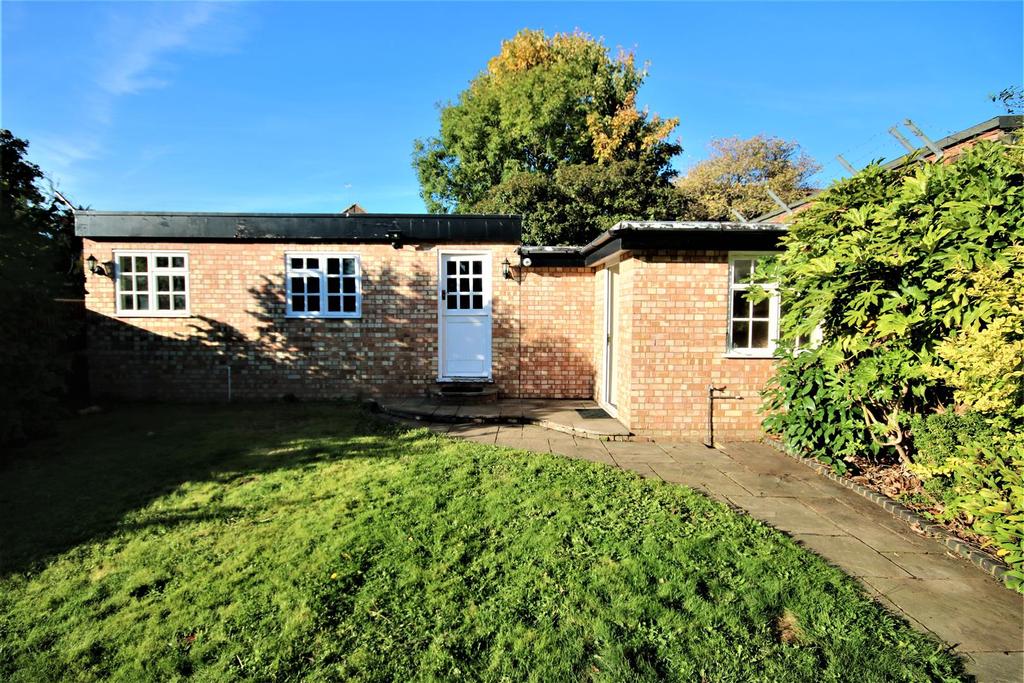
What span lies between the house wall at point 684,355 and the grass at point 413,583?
6.70ft

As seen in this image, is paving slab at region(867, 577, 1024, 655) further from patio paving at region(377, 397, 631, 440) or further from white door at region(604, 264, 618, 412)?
white door at region(604, 264, 618, 412)

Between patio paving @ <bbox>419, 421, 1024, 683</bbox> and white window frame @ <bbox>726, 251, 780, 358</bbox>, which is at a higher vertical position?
white window frame @ <bbox>726, 251, 780, 358</bbox>

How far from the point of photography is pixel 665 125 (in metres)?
20.9

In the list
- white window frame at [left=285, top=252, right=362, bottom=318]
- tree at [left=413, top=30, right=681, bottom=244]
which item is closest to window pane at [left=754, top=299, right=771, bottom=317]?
white window frame at [left=285, top=252, right=362, bottom=318]

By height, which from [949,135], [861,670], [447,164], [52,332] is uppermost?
[447,164]

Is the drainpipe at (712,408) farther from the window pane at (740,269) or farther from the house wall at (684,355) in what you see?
the window pane at (740,269)

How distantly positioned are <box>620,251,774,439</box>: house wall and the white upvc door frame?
312 centimetres

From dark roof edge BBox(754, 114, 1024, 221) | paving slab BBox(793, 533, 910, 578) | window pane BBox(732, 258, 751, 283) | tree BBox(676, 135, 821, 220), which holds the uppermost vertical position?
tree BBox(676, 135, 821, 220)

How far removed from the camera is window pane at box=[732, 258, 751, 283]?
6576 millimetres

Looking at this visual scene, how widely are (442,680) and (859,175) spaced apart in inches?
232

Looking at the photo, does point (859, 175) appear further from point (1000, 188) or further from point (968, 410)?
point (968, 410)

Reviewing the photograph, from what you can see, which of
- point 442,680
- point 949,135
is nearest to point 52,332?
point 442,680

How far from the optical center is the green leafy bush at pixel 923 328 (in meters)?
3.38

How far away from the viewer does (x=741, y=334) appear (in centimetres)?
668
